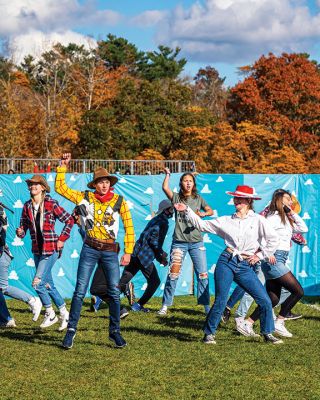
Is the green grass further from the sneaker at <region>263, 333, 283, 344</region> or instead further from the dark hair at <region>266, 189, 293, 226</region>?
the dark hair at <region>266, 189, 293, 226</region>

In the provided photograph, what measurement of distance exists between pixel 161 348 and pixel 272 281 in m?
1.78

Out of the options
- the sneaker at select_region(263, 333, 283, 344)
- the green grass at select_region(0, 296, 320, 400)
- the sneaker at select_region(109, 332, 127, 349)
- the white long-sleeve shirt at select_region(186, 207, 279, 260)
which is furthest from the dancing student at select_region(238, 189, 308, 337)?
the sneaker at select_region(109, 332, 127, 349)

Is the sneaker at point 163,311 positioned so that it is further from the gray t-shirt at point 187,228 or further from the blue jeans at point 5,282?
the blue jeans at point 5,282

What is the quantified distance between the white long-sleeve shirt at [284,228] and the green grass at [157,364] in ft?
3.76

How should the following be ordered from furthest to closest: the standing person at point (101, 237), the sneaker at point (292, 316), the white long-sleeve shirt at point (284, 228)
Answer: the sneaker at point (292, 316) < the white long-sleeve shirt at point (284, 228) < the standing person at point (101, 237)

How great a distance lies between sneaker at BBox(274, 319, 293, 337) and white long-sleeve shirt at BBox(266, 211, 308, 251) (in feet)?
2.97

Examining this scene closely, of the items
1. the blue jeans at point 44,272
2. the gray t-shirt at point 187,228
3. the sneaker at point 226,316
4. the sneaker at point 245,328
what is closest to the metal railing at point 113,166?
the gray t-shirt at point 187,228

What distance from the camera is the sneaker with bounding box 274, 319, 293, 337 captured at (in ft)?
33.0

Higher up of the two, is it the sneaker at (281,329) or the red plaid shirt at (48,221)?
the red plaid shirt at (48,221)

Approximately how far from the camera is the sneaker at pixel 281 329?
1005cm

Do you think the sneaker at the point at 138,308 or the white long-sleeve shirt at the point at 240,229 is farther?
the sneaker at the point at 138,308

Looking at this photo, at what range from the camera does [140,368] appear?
809 cm

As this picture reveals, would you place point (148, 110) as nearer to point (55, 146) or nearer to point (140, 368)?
point (55, 146)

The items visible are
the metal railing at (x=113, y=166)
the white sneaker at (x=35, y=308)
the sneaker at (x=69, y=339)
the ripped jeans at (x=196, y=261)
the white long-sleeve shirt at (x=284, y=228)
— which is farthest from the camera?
the metal railing at (x=113, y=166)
